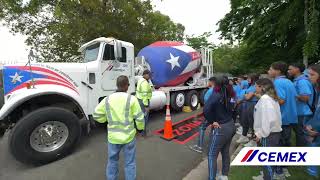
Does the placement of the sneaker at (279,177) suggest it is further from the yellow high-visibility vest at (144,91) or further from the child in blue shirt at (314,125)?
the yellow high-visibility vest at (144,91)

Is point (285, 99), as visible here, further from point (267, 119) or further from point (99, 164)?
point (99, 164)

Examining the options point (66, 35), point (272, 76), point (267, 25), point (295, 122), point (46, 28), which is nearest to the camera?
point (295, 122)

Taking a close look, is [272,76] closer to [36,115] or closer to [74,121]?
[74,121]

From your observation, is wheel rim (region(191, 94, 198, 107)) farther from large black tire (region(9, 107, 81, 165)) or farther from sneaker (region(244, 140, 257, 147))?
large black tire (region(9, 107, 81, 165))

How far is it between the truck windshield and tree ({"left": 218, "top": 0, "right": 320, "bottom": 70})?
5331 millimetres

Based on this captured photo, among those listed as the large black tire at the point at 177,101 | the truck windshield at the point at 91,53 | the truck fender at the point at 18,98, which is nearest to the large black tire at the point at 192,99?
the large black tire at the point at 177,101

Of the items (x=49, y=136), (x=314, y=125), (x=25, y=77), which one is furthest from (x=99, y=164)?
(x=314, y=125)

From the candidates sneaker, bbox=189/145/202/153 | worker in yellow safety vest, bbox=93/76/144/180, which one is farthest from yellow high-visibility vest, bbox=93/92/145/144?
sneaker, bbox=189/145/202/153

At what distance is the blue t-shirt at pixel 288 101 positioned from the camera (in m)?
3.41

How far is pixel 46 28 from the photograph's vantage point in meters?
14.6

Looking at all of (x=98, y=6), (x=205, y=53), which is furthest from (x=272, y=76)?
(x=98, y=6)

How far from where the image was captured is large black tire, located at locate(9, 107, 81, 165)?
412cm

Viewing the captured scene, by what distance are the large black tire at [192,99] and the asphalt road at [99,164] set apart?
4.02 metres

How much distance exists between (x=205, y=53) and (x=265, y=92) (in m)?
7.83
